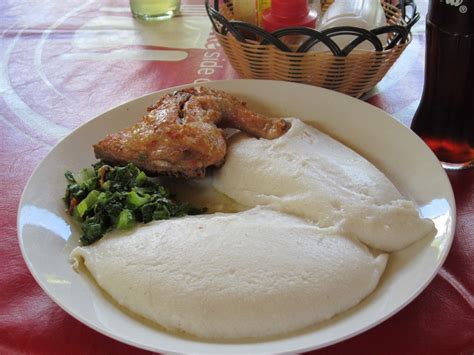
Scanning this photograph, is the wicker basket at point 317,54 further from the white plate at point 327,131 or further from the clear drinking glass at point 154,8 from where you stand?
the clear drinking glass at point 154,8

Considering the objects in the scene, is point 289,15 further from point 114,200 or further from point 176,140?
point 114,200

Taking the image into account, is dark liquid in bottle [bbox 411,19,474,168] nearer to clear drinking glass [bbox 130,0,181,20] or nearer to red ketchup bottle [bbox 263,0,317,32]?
red ketchup bottle [bbox 263,0,317,32]

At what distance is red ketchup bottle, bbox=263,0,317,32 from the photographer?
1360 millimetres

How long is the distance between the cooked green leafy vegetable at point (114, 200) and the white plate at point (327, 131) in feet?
0.12

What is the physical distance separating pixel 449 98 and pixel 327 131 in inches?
11.1

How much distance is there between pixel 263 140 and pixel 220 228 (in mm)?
313

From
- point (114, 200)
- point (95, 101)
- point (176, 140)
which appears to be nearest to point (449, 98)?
point (176, 140)

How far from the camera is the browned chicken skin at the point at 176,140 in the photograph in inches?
44.2

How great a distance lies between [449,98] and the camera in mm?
1160

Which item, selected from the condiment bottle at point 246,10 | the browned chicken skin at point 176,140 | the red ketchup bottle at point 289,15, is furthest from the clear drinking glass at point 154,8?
the browned chicken skin at point 176,140

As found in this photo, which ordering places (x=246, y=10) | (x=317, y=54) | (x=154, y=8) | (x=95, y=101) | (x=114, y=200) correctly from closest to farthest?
(x=114, y=200)
(x=317, y=54)
(x=246, y=10)
(x=95, y=101)
(x=154, y=8)

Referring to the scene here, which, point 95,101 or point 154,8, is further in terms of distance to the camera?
point 154,8

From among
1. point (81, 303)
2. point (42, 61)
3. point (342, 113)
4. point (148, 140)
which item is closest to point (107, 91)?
point (42, 61)

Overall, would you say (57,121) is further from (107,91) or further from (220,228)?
(220,228)
